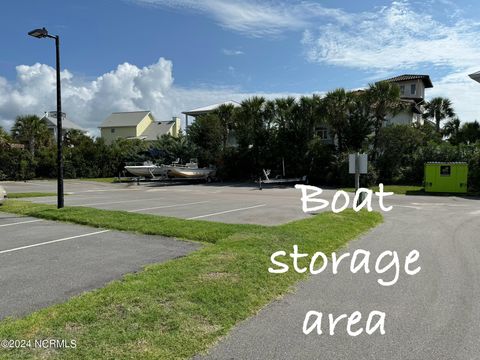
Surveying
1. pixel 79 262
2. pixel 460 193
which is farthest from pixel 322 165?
pixel 79 262

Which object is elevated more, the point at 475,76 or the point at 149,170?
the point at 475,76

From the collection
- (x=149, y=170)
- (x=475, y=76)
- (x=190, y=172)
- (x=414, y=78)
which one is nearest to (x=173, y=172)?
(x=190, y=172)

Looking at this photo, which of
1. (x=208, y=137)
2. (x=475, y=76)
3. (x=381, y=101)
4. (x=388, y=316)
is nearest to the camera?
(x=388, y=316)

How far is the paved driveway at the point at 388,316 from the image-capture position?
4.06m

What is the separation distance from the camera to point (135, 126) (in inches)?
2744

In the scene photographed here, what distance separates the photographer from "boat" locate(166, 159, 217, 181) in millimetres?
34750

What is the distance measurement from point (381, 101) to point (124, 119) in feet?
167

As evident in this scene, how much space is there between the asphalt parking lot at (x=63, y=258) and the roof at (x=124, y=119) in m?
61.7

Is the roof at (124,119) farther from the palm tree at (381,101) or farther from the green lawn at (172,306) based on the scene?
the green lawn at (172,306)

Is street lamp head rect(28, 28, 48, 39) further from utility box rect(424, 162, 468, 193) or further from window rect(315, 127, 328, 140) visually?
window rect(315, 127, 328, 140)

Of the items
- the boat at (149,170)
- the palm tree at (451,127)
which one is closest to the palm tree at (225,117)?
the boat at (149,170)

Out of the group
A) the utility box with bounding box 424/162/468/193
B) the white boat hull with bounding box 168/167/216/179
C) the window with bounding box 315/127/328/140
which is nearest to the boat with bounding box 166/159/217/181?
the white boat hull with bounding box 168/167/216/179

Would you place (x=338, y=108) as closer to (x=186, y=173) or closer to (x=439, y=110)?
(x=186, y=173)

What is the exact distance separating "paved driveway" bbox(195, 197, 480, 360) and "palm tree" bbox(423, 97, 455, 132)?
5132 cm
